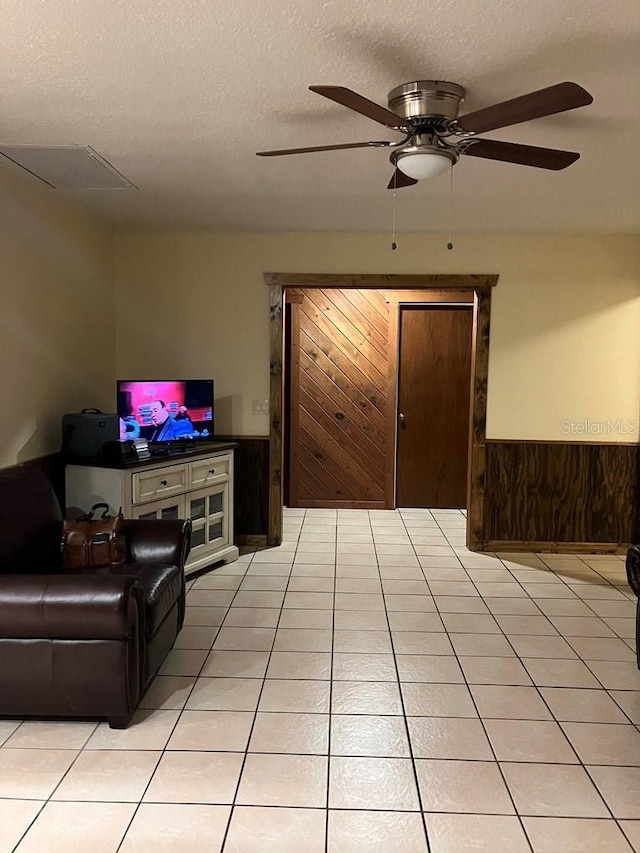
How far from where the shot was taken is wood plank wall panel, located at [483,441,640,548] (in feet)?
17.5

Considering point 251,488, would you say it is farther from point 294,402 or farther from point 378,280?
point 378,280

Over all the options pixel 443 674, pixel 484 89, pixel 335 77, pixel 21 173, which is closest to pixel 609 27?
pixel 484 89

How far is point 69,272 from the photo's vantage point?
176 inches

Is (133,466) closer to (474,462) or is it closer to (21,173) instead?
(21,173)

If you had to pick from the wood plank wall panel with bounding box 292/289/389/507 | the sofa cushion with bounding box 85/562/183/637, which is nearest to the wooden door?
the wood plank wall panel with bounding box 292/289/389/507

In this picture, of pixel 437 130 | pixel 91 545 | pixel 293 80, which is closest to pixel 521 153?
pixel 437 130

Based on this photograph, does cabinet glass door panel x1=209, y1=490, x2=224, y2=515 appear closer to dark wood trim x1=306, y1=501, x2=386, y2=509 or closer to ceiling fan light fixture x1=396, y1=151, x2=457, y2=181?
dark wood trim x1=306, y1=501, x2=386, y2=509

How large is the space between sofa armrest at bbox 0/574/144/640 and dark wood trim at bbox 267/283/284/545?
2818 mm

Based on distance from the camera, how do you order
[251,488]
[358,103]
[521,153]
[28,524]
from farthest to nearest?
1. [251,488]
2. [28,524]
3. [521,153]
4. [358,103]

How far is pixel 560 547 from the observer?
212 inches

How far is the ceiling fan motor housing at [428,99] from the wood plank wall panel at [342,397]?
426 centimetres

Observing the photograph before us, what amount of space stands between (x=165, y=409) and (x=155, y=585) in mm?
1922

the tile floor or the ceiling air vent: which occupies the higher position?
the ceiling air vent

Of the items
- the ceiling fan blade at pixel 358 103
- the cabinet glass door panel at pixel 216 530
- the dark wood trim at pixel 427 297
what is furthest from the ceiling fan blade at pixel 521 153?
the dark wood trim at pixel 427 297
